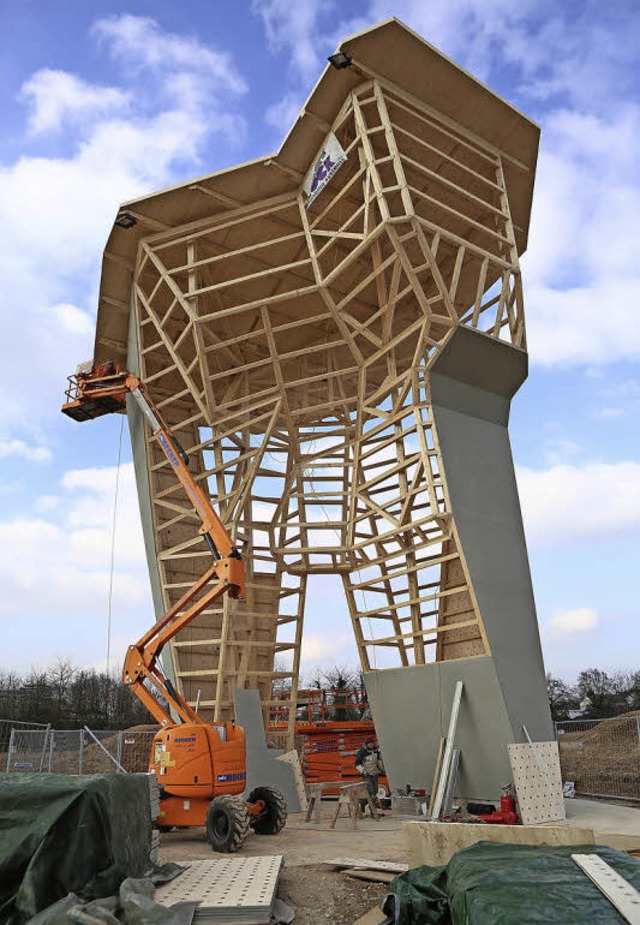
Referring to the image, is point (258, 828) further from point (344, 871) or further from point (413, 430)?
point (413, 430)

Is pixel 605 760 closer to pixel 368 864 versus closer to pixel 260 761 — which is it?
pixel 260 761

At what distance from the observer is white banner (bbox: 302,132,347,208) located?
16922mm

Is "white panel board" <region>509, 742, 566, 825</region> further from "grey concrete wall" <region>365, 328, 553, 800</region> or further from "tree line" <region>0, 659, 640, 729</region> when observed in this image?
"tree line" <region>0, 659, 640, 729</region>

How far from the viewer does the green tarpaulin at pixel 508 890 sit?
151 inches

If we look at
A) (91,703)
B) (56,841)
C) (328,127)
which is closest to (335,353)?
(328,127)

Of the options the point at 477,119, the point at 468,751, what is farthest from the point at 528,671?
the point at 477,119

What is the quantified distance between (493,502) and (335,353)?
804cm

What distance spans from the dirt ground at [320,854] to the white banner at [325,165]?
13609 mm

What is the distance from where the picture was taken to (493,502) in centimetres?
1703

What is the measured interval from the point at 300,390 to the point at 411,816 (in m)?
12.0

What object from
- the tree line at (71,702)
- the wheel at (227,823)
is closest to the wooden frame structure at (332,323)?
the wheel at (227,823)

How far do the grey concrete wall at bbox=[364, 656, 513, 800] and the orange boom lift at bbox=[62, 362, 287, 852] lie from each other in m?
3.71

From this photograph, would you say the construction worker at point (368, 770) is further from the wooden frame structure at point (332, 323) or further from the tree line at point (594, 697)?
the tree line at point (594, 697)

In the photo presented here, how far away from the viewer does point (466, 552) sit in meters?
15.9
